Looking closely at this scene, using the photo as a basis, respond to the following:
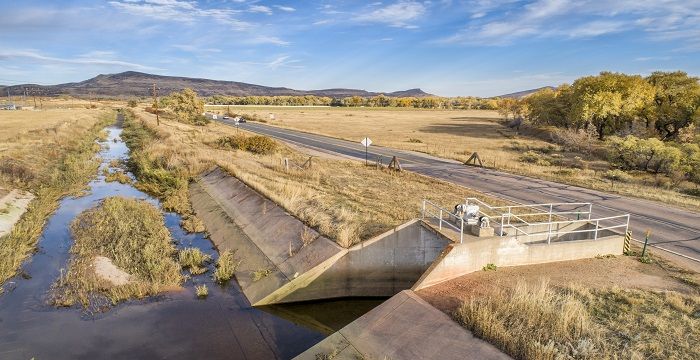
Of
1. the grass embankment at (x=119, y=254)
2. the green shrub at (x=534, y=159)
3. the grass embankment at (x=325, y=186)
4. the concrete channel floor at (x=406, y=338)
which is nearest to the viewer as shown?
the concrete channel floor at (x=406, y=338)

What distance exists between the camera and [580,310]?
10180 mm

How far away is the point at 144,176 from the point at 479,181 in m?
28.0

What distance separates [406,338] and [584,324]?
4205 millimetres

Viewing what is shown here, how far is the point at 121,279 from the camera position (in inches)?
631

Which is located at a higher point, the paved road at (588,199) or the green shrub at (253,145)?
the green shrub at (253,145)

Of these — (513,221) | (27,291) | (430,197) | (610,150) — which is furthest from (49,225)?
(610,150)

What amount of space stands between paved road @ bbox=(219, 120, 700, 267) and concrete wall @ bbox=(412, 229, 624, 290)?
3.84m

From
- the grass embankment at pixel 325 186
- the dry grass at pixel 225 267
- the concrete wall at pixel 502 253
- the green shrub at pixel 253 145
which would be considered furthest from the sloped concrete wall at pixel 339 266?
the green shrub at pixel 253 145

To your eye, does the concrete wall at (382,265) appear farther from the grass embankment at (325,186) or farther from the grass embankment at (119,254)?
the grass embankment at (119,254)

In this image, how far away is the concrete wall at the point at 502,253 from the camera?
1336 cm

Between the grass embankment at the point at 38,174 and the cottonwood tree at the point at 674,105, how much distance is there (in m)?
68.8

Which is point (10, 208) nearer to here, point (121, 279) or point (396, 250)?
point (121, 279)

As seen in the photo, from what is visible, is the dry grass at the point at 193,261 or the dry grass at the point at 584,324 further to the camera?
the dry grass at the point at 193,261

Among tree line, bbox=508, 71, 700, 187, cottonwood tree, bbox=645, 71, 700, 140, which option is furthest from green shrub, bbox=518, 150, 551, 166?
cottonwood tree, bbox=645, 71, 700, 140
